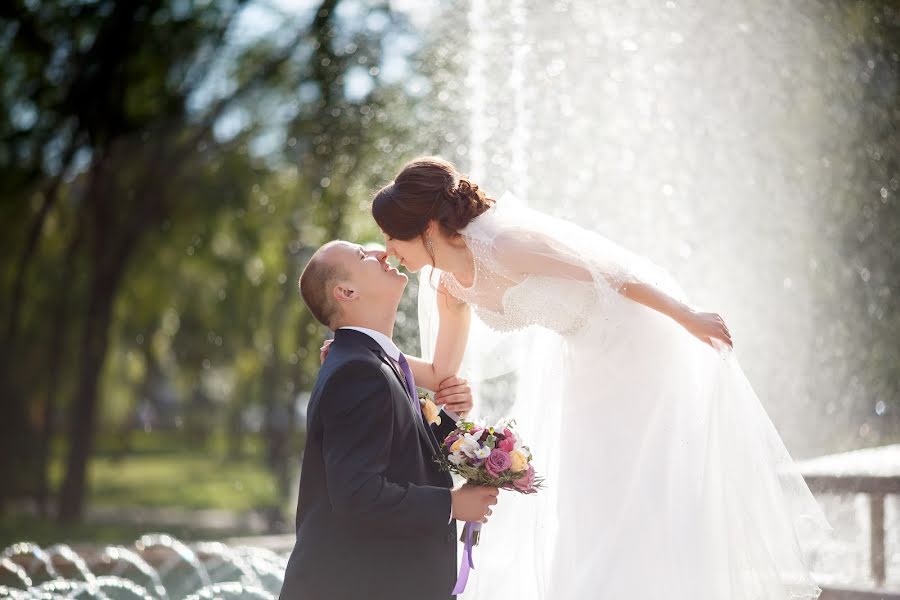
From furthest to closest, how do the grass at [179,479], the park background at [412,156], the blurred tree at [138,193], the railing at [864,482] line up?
the grass at [179,479]
the blurred tree at [138,193]
the park background at [412,156]
the railing at [864,482]

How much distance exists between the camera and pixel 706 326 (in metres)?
3.21

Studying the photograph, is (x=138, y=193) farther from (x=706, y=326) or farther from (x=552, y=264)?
(x=706, y=326)

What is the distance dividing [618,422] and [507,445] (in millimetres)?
662

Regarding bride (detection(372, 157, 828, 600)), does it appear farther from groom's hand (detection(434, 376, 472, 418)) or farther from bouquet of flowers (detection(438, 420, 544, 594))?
bouquet of flowers (detection(438, 420, 544, 594))

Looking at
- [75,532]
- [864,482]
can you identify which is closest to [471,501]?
[864,482]

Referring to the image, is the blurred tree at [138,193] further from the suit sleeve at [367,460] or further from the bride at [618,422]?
the suit sleeve at [367,460]

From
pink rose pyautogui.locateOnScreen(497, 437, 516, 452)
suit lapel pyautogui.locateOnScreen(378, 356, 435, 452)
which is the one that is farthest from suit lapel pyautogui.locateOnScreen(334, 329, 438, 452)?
pink rose pyautogui.locateOnScreen(497, 437, 516, 452)

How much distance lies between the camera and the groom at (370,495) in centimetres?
262

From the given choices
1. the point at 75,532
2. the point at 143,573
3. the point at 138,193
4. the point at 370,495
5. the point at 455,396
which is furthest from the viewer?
the point at 138,193

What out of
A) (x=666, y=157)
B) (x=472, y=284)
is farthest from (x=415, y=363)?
(x=666, y=157)

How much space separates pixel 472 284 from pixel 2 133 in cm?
1146

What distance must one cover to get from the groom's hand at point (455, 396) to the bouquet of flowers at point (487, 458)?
0.51 meters

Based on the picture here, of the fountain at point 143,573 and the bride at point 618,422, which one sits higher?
the bride at point 618,422

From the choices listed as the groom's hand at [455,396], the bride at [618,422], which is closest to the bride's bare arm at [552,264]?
the bride at [618,422]
